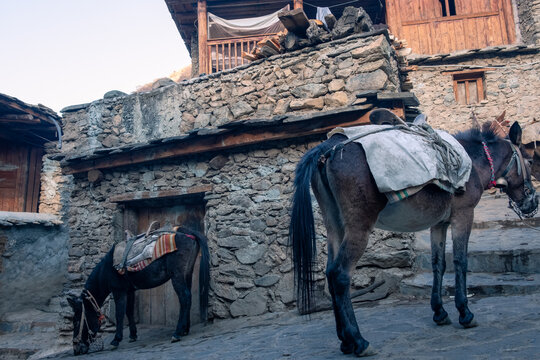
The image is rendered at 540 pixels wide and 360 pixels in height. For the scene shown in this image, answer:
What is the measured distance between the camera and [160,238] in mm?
5258

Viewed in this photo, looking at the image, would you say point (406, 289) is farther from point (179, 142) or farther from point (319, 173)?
point (179, 142)

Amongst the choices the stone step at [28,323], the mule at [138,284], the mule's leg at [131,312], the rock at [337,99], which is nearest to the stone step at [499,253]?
the rock at [337,99]

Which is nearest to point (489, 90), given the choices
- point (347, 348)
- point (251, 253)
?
point (251, 253)

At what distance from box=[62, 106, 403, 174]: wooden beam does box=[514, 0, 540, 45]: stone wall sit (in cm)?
928

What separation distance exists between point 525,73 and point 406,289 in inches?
377

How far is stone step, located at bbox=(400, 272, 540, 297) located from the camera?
157 inches

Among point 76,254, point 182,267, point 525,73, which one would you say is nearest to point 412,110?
point 182,267

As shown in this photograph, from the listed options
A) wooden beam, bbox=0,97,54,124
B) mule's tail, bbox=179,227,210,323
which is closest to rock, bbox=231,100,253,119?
mule's tail, bbox=179,227,210,323

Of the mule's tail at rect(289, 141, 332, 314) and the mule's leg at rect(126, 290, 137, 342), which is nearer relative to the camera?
the mule's tail at rect(289, 141, 332, 314)

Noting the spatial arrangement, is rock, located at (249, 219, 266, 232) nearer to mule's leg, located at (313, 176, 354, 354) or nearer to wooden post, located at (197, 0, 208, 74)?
mule's leg, located at (313, 176, 354, 354)

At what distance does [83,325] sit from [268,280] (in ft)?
7.93

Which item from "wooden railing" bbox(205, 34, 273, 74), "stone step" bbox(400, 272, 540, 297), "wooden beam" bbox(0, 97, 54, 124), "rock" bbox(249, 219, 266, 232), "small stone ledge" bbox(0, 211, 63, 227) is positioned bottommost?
"stone step" bbox(400, 272, 540, 297)

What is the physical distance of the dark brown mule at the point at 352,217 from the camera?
8.78 feet

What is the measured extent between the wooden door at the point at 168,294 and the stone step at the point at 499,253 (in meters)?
3.34
